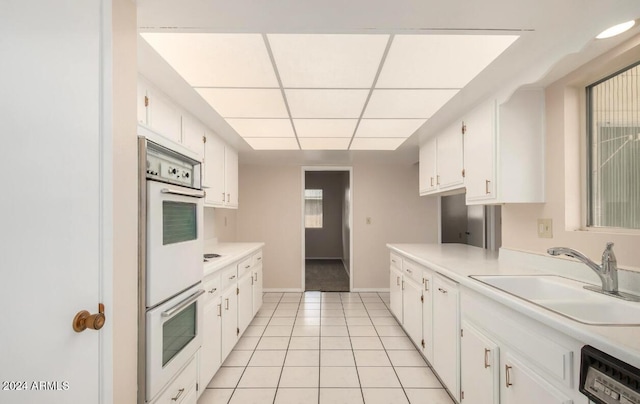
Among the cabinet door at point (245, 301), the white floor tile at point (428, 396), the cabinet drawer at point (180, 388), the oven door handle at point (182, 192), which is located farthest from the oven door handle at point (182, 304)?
the white floor tile at point (428, 396)

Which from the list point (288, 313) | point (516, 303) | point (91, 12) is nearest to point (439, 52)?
point (516, 303)

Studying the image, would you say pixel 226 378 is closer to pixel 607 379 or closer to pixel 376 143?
pixel 607 379

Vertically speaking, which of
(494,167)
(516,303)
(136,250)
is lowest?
(516,303)

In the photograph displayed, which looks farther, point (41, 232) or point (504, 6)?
point (504, 6)

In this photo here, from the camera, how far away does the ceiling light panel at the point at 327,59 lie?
1.57 m

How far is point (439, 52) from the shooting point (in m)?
1.68

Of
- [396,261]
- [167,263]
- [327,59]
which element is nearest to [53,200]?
[167,263]

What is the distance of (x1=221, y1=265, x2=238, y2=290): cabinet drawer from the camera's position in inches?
100

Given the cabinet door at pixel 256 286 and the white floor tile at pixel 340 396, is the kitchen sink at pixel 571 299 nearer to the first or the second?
the white floor tile at pixel 340 396

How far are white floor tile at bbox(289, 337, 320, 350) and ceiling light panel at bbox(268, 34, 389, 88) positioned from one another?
2.39 m

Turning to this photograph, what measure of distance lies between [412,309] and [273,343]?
4.67 ft

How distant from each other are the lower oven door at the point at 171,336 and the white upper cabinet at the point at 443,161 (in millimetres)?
2343

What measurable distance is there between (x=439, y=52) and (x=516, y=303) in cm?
132

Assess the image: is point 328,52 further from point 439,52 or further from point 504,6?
point 504,6
